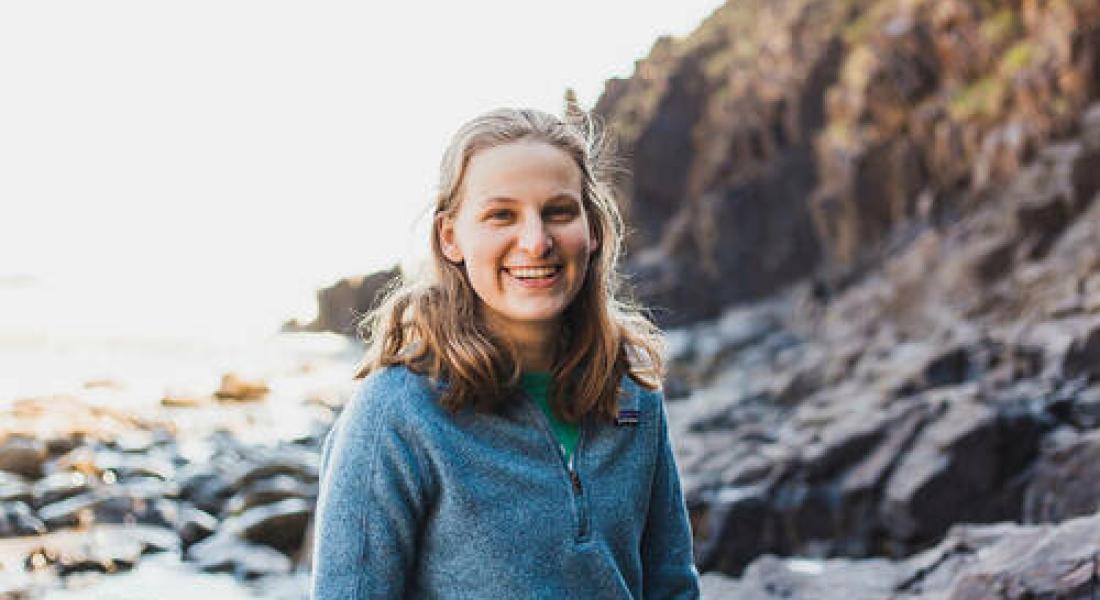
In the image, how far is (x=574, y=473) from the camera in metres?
2.10

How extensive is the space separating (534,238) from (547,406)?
39 centimetres

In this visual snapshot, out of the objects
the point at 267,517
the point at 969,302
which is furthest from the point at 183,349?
the point at 267,517

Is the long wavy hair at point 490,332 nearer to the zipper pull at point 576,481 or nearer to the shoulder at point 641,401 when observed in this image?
the shoulder at point 641,401

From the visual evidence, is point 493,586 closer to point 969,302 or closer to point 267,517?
point 267,517

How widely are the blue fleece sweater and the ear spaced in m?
0.32

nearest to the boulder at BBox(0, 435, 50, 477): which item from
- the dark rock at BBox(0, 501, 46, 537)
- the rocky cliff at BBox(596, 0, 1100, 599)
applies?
the dark rock at BBox(0, 501, 46, 537)

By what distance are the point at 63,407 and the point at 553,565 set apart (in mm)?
15587

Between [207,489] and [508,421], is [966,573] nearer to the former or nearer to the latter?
[508,421]

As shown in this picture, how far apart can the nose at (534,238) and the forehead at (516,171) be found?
6cm

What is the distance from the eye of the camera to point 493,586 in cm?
192

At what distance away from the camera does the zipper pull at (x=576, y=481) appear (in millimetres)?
2078

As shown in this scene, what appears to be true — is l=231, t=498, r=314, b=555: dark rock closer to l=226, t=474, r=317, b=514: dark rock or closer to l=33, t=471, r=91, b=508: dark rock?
l=226, t=474, r=317, b=514: dark rock

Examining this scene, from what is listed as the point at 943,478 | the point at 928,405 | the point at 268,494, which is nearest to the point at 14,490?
the point at 268,494

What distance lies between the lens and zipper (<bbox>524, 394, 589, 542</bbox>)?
6.68 feet
